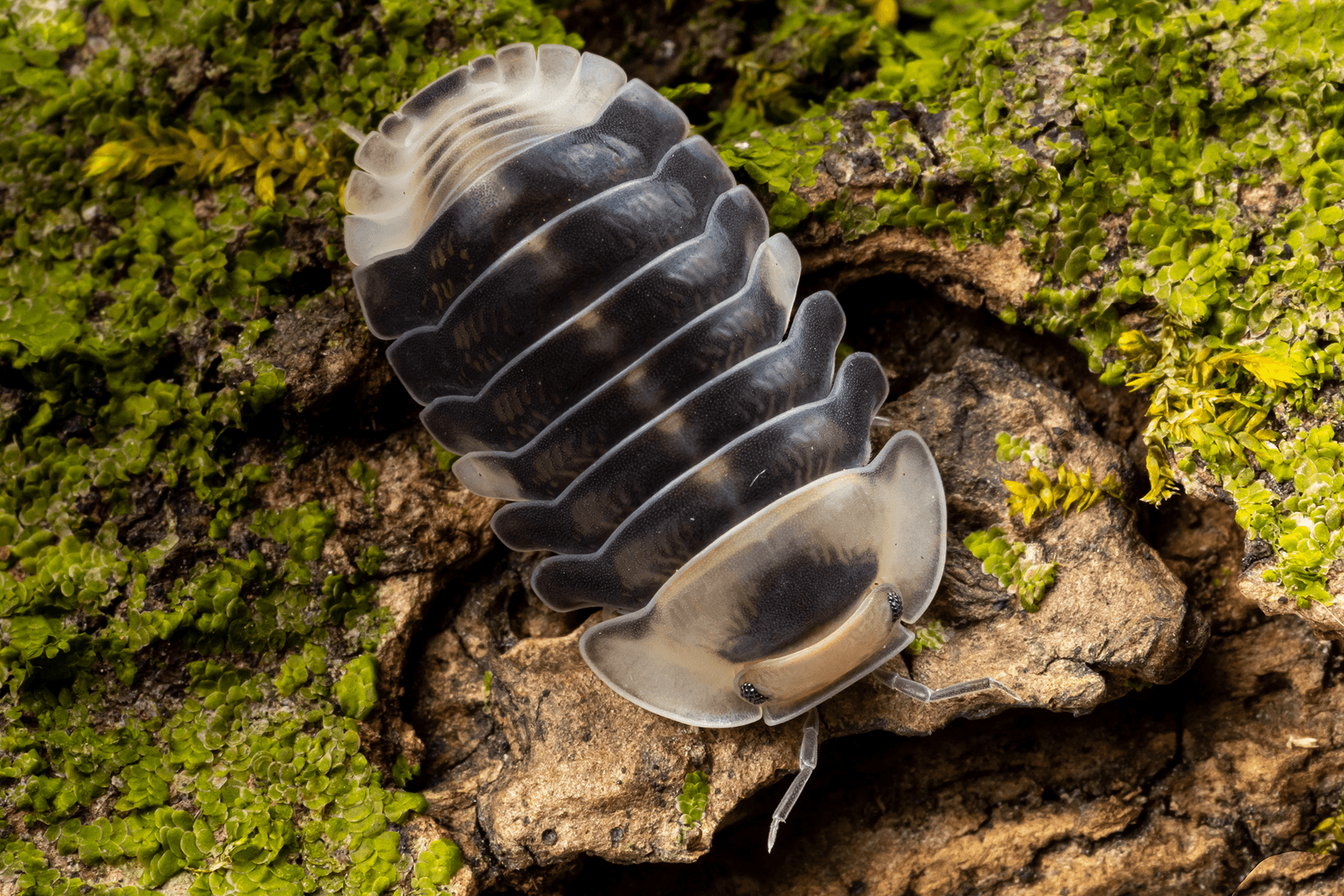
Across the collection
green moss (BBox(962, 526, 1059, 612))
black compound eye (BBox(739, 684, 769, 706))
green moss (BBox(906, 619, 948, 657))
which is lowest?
green moss (BBox(906, 619, 948, 657))

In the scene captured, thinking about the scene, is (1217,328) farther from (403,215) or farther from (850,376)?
(403,215)

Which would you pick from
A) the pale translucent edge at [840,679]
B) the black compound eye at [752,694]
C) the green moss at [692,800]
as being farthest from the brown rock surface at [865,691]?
the black compound eye at [752,694]

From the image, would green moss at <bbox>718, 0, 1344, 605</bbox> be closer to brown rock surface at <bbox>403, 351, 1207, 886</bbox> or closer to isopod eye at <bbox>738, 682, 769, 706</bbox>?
brown rock surface at <bbox>403, 351, 1207, 886</bbox>

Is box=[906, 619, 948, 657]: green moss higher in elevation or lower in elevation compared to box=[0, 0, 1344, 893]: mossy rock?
lower

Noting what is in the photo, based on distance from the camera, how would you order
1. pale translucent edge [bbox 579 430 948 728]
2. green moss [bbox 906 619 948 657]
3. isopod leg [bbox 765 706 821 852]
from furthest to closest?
green moss [bbox 906 619 948 657]
isopod leg [bbox 765 706 821 852]
pale translucent edge [bbox 579 430 948 728]

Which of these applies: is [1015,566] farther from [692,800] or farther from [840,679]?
[692,800]

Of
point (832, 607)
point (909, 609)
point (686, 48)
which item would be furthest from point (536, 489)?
point (686, 48)

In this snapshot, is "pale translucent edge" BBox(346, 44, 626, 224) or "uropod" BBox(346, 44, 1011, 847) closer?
"uropod" BBox(346, 44, 1011, 847)

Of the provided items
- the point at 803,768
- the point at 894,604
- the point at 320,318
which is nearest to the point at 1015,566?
the point at 894,604

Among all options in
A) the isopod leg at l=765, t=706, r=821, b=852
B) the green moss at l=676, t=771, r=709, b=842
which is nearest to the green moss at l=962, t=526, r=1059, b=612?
the isopod leg at l=765, t=706, r=821, b=852
